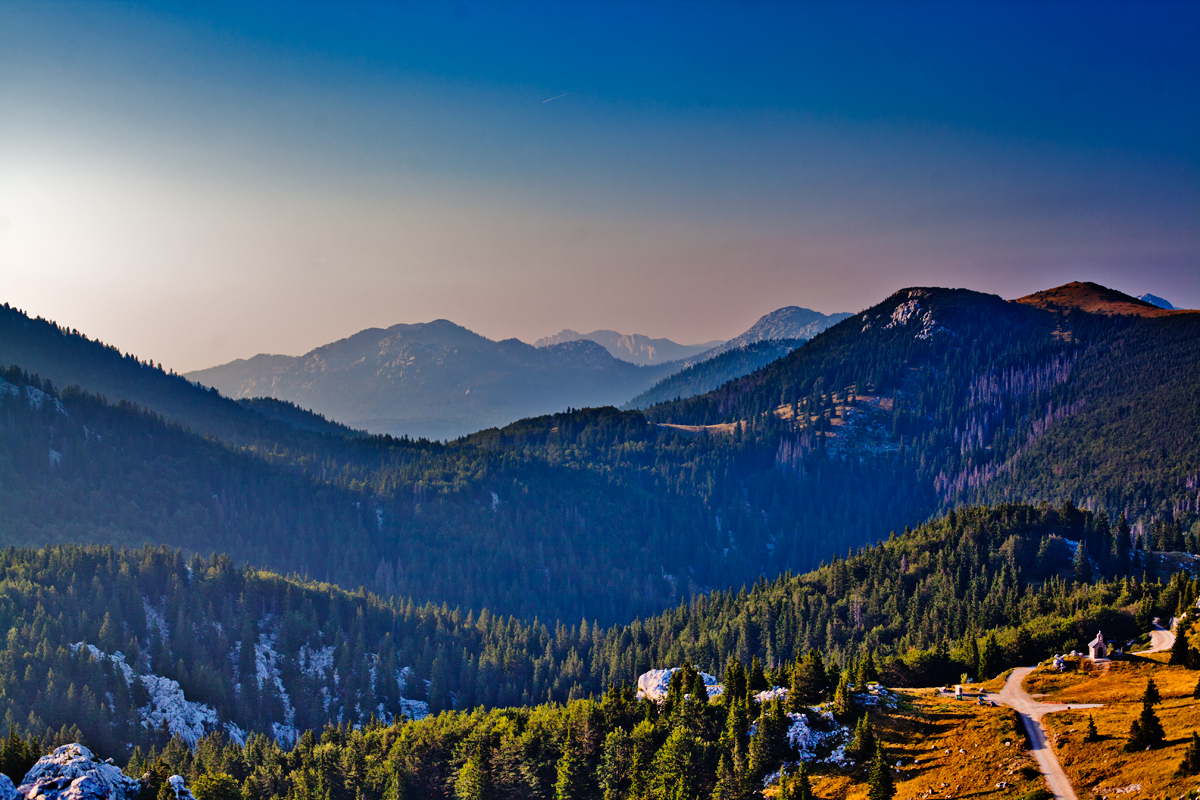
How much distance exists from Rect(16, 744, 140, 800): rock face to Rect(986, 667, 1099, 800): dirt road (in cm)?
10531

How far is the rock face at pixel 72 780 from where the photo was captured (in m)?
90.3

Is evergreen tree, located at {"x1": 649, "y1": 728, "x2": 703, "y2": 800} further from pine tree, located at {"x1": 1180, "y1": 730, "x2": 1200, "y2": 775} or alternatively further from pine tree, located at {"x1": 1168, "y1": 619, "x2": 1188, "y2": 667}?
pine tree, located at {"x1": 1168, "y1": 619, "x2": 1188, "y2": 667}

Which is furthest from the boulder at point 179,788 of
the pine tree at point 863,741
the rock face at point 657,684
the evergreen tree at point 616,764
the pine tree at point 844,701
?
the pine tree at point 844,701

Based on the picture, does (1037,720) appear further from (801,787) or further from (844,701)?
(801,787)

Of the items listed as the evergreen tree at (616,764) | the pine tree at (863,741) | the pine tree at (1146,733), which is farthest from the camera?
the evergreen tree at (616,764)

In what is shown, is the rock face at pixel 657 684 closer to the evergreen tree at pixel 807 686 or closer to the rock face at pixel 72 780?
the evergreen tree at pixel 807 686

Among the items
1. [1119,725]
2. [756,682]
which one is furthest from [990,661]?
[1119,725]

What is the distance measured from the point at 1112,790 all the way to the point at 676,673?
76.3 m

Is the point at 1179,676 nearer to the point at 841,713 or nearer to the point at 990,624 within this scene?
the point at 841,713

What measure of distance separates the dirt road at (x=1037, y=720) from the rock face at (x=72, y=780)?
345ft

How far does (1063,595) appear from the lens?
179 meters

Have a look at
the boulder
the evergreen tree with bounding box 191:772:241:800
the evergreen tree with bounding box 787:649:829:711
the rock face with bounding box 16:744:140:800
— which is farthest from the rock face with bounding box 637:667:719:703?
the rock face with bounding box 16:744:140:800

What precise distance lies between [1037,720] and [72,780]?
114 m

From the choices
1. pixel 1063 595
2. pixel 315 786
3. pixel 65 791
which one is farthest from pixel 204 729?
pixel 1063 595
